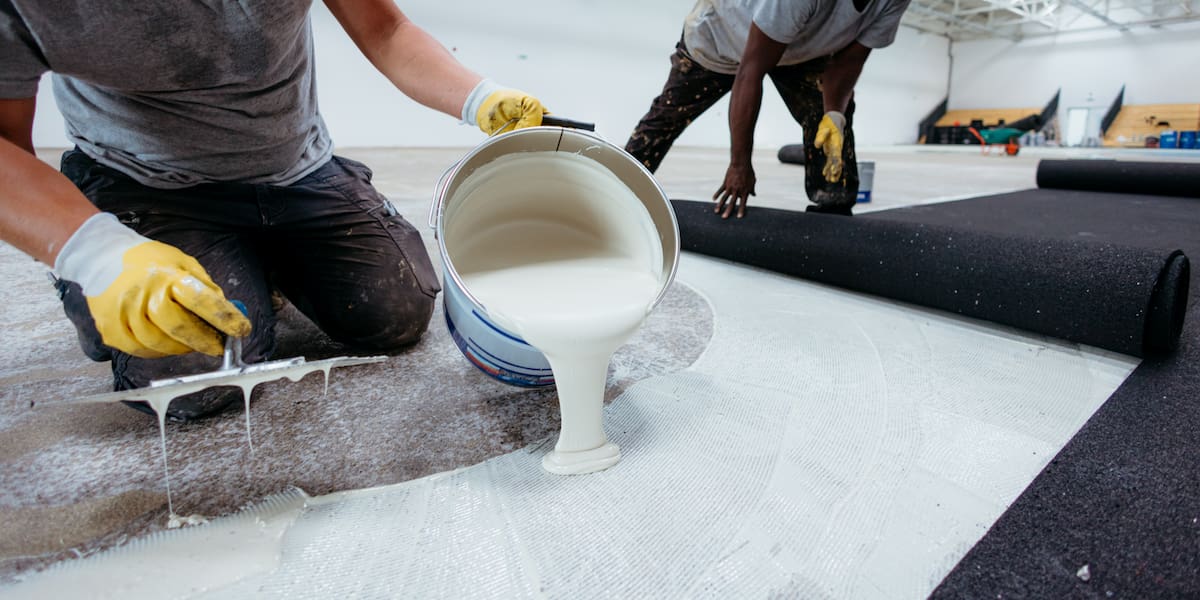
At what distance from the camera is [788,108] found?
212 cm

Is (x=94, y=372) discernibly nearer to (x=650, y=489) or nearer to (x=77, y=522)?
(x=77, y=522)

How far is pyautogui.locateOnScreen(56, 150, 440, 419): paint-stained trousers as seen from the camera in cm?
96

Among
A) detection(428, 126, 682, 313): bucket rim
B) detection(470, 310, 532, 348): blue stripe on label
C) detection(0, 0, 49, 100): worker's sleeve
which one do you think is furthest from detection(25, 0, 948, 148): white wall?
detection(470, 310, 532, 348): blue stripe on label

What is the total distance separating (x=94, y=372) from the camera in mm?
1075

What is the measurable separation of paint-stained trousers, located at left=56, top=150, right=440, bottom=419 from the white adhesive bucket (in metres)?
0.25

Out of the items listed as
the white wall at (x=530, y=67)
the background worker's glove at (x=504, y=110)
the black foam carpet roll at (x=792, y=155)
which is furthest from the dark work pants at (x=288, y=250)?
the white wall at (x=530, y=67)

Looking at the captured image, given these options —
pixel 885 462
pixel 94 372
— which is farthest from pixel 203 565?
pixel 885 462

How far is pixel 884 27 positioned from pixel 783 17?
48cm

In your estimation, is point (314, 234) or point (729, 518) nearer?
point (729, 518)

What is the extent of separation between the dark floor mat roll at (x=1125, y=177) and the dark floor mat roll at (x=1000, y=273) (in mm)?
2568

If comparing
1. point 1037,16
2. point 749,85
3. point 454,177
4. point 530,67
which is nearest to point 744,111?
point 749,85

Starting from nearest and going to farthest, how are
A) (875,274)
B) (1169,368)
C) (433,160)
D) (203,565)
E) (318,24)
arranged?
(203,565) < (1169,368) < (875,274) < (433,160) < (318,24)

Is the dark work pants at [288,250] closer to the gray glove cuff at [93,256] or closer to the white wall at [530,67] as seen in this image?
the gray glove cuff at [93,256]

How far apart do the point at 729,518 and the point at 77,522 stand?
29.4 inches
